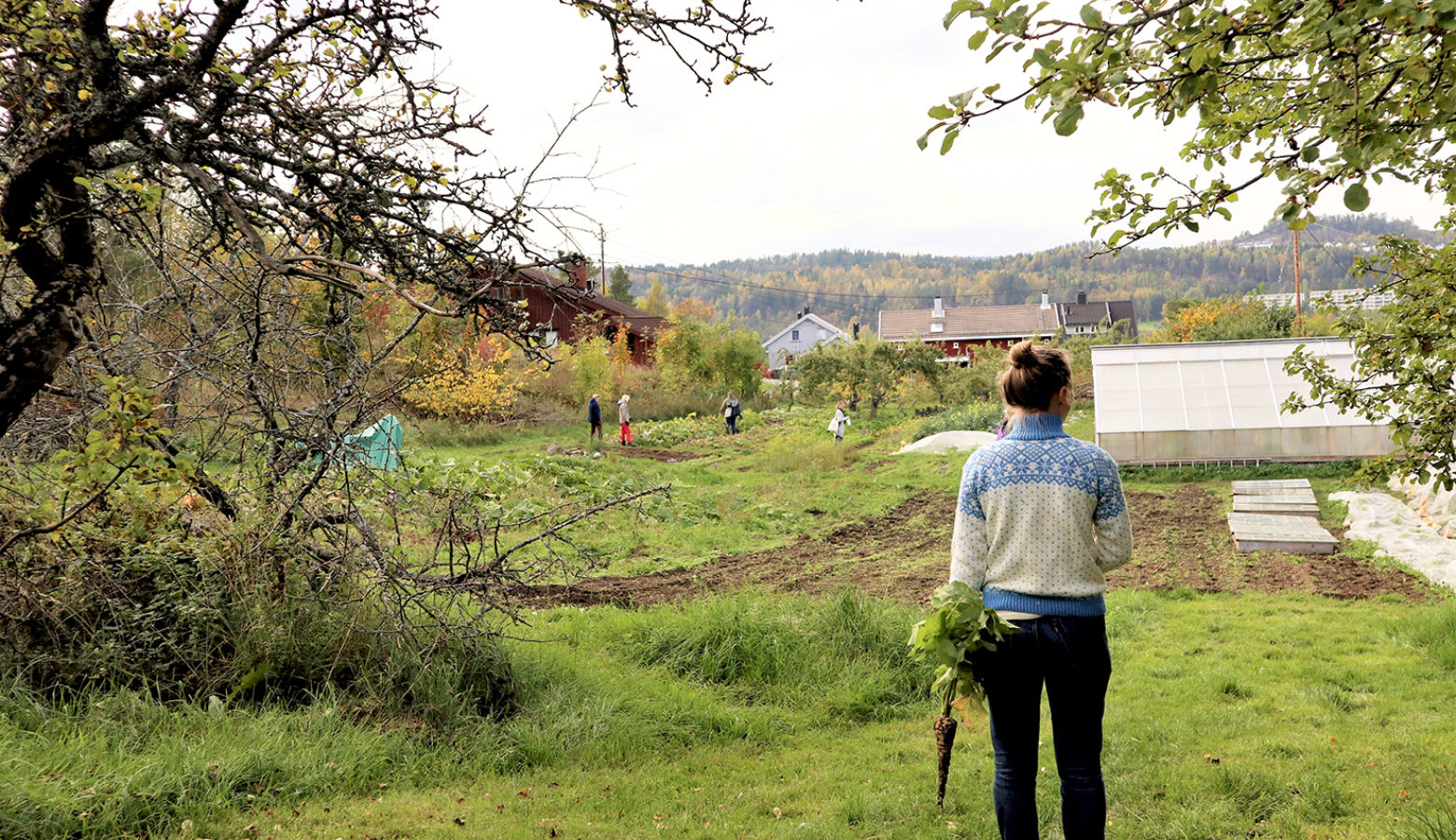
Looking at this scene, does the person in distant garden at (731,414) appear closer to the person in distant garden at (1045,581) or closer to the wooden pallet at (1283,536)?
the wooden pallet at (1283,536)

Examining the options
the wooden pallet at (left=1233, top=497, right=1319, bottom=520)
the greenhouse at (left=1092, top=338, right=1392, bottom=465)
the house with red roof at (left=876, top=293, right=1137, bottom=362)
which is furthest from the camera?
the house with red roof at (left=876, top=293, right=1137, bottom=362)

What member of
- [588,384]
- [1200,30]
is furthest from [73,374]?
[588,384]

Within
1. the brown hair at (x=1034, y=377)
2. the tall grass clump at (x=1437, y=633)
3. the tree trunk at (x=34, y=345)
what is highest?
the tree trunk at (x=34, y=345)

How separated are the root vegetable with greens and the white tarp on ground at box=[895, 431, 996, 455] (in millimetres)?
15356

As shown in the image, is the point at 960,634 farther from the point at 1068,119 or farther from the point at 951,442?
the point at 951,442

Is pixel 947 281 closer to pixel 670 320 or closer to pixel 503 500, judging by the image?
pixel 670 320

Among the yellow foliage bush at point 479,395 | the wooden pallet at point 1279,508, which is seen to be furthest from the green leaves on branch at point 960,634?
the yellow foliage bush at point 479,395

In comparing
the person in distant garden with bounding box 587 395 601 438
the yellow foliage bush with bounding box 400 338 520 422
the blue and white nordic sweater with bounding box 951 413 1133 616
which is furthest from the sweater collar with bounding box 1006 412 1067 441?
the yellow foliage bush with bounding box 400 338 520 422

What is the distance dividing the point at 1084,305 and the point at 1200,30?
260ft

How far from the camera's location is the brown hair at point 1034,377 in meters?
2.86

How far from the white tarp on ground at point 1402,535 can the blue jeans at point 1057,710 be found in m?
7.29

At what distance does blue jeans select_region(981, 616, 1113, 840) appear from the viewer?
2678 millimetres

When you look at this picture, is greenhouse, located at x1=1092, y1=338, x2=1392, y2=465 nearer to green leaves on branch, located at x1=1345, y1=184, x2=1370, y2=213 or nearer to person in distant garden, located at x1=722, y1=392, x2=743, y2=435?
person in distant garden, located at x1=722, y1=392, x2=743, y2=435

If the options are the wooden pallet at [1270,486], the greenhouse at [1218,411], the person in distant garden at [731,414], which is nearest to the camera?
the wooden pallet at [1270,486]
